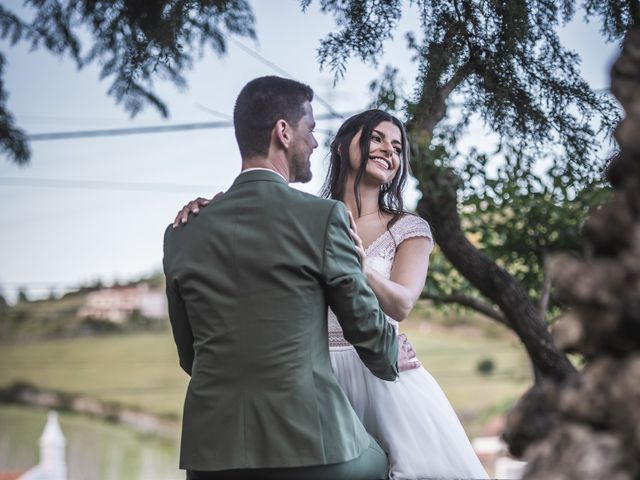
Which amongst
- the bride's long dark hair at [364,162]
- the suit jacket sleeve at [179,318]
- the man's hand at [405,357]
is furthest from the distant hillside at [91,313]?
the suit jacket sleeve at [179,318]

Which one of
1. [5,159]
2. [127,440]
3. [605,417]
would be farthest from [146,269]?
[605,417]

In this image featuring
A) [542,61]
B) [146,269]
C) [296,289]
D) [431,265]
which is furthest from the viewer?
[146,269]

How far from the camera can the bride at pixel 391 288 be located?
7.75ft

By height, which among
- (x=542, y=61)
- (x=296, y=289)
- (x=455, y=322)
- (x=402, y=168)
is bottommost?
(x=455, y=322)

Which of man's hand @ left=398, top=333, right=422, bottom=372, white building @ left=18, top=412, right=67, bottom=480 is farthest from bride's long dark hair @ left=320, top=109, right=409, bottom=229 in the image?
white building @ left=18, top=412, right=67, bottom=480

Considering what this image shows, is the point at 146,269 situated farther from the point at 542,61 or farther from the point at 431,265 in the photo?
the point at 542,61

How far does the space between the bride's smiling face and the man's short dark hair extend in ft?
2.42

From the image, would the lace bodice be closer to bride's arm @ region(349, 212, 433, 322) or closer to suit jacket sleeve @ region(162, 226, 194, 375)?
bride's arm @ region(349, 212, 433, 322)

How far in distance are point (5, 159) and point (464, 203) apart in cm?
221

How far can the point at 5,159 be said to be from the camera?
381 cm

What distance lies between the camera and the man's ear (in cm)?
201

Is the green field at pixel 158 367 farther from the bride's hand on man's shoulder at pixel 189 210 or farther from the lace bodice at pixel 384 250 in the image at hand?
the bride's hand on man's shoulder at pixel 189 210

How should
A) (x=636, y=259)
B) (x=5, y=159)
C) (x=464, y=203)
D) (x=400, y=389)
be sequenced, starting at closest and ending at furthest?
(x=636, y=259) → (x=400, y=389) → (x=5, y=159) → (x=464, y=203)

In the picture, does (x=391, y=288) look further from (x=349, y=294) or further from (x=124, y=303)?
(x=124, y=303)
